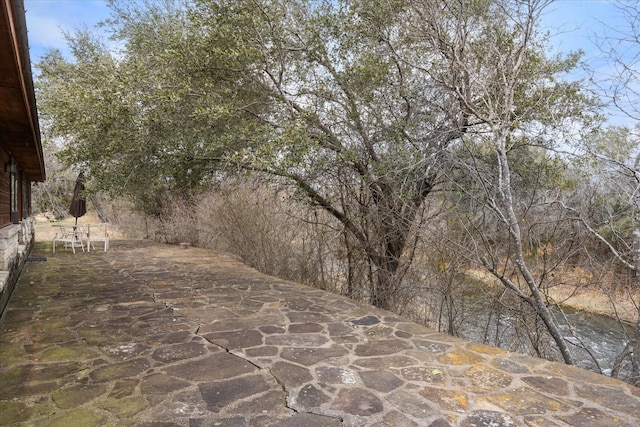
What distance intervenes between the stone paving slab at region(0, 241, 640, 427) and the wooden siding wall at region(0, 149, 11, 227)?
7.86 feet

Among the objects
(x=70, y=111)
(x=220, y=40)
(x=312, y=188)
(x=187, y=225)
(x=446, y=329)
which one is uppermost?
(x=220, y=40)

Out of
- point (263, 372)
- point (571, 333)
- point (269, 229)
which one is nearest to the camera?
point (263, 372)

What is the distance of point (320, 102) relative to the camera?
6.18m

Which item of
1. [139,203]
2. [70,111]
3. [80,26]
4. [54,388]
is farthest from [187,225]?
[54,388]

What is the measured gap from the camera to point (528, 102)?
5.57m

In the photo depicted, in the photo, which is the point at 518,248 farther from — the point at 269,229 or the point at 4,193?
the point at 4,193

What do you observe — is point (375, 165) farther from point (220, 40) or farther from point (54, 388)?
point (54, 388)

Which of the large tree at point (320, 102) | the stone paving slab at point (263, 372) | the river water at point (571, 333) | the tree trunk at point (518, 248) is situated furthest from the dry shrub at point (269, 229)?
the tree trunk at point (518, 248)

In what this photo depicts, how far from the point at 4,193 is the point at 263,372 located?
266 inches

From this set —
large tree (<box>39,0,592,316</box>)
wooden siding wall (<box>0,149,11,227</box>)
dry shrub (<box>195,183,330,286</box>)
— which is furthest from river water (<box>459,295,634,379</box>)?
wooden siding wall (<box>0,149,11,227</box>)

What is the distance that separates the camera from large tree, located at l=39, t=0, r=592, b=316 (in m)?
5.42

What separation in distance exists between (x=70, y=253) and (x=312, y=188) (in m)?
6.68

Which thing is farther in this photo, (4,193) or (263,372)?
(4,193)

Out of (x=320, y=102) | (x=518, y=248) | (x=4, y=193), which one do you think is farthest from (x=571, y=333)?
(x=4, y=193)
